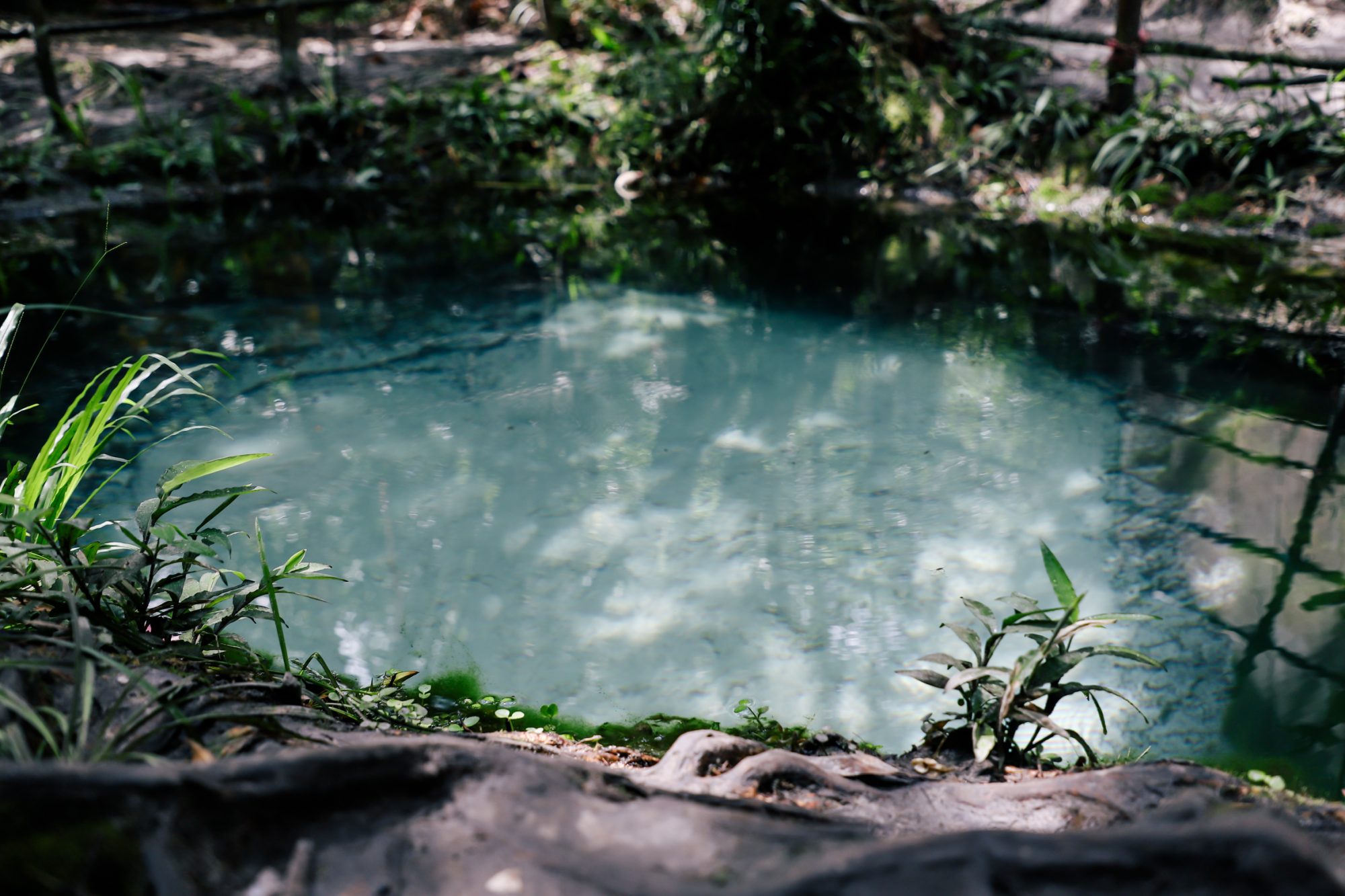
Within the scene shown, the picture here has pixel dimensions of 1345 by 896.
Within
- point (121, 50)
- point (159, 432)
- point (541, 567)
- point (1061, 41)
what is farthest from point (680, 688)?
point (121, 50)

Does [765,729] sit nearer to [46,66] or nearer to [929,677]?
[929,677]

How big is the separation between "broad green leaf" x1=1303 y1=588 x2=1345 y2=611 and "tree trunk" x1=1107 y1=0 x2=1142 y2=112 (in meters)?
6.40

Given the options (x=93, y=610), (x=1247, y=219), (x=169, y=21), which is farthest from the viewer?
(x=169, y=21)

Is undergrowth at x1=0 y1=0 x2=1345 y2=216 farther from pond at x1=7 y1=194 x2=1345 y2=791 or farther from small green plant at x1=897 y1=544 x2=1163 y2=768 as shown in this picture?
small green plant at x1=897 y1=544 x2=1163 y2=768

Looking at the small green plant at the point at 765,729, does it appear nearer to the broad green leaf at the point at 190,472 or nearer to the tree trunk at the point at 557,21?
the broad green leaf at the point at 190,472

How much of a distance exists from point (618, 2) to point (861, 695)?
34.3 ft

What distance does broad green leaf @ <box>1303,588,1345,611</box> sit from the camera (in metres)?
2.69

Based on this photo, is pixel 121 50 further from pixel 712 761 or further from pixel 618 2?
pixel 712 761

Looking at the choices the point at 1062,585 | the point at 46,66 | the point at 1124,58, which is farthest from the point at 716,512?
the point at 46,66

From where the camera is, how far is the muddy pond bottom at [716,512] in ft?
8.23

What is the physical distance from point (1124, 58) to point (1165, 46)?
31 centimetres

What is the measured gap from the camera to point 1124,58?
7672mm

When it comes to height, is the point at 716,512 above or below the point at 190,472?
below

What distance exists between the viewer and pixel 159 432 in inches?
154
